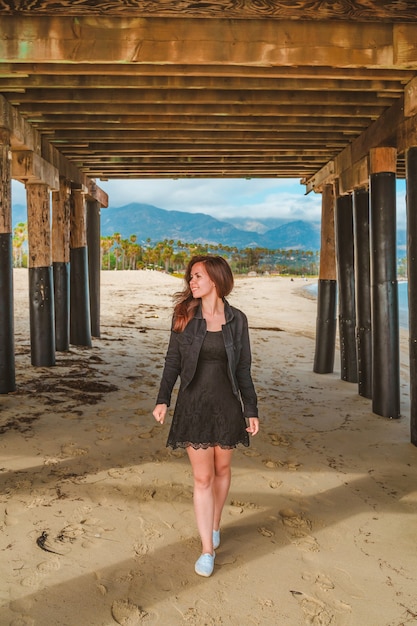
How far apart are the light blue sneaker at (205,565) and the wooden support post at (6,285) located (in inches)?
198

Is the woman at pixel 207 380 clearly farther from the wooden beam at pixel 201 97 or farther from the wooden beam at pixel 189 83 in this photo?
the wooden beam at pixel 201 97

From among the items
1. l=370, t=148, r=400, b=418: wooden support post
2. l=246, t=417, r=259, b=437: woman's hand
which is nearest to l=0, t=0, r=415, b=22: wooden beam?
l=370, t=148, r=400, b=418: wooden support post

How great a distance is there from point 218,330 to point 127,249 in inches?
3208

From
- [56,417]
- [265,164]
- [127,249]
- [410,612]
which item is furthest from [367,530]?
[127,249]

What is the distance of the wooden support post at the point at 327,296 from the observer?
10258mm

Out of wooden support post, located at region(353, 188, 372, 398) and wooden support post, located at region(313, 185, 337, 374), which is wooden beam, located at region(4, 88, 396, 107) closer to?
wooden support post, located at region(353, 188, 372, 398)

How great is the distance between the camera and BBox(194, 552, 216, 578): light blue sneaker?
10.5ft

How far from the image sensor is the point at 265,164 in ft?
34.3

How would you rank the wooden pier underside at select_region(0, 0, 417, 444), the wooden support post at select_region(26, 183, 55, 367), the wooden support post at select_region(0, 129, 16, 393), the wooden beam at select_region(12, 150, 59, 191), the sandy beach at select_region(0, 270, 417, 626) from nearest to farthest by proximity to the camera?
the sandy beach at select_region(0, 270, 417, 626) → the wooden pier underside at select_region(0, 0, 417, 444) → the wooden support post at select_region(0, 129, 16, 393) → the wooden beam at select_region(12, 150, 59, 191) → the wooden support post at select_region(26, 183, 55, 367)

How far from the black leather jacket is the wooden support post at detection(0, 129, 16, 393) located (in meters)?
4.74

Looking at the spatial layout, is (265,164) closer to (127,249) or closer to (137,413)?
(137,413)

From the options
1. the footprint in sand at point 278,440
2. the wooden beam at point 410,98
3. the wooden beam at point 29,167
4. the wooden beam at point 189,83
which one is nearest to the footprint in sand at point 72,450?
the footprint in sand at point 278,440

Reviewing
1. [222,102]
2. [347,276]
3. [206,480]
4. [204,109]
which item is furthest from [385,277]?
[206,480]

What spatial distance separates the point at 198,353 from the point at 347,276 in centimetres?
679
